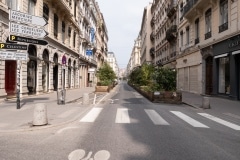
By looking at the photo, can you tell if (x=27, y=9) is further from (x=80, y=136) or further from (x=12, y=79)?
(x=80, y=136)

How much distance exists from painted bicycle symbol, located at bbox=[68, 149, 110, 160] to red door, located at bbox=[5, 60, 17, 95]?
13.2 m

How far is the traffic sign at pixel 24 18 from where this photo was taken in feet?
→ 35.0

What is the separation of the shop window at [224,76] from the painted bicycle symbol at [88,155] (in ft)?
54.9

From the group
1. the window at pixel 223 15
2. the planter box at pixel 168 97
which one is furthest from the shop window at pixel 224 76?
Answer: the planter box at pixel 168 97

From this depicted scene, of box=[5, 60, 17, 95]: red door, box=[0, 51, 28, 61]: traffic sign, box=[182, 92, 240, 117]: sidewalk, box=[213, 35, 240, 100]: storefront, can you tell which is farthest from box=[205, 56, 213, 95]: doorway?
box=[0, 51, 28, 61]: traffic sign

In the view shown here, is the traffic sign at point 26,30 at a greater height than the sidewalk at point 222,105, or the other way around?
the traffic sign at point 26,30

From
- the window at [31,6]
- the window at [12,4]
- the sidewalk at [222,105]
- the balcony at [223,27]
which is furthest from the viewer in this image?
the window at [31,6]

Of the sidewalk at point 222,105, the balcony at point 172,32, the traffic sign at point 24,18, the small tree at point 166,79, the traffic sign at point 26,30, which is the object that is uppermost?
the balcony at point 172,32

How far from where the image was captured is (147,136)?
686 centimetres

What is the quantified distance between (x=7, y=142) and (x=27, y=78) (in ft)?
47.7

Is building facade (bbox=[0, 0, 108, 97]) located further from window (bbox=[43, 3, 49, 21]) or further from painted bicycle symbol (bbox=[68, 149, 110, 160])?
painted bicycle symbol (bbox=[68, 149, 110, 160])

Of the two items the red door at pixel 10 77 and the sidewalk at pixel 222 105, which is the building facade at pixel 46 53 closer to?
the red door at pixel 10 77

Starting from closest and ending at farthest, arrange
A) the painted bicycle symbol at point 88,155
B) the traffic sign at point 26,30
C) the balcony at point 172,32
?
the painted bicycle symbol at point 88,155 < the traffic sign at point 26,30 < the balcony at point 172,32

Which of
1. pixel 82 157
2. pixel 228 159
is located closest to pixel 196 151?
pixel 228 159
